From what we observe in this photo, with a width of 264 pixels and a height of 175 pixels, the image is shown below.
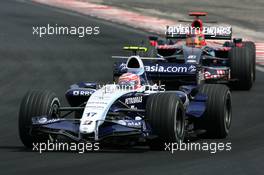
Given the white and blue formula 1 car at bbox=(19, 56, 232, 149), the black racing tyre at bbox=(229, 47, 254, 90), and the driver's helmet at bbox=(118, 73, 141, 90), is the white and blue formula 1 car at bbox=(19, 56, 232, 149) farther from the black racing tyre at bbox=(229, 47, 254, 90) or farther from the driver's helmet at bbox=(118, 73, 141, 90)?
the black racing tyre at bbox=(229, 47, 254, 90)

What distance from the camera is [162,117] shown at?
45.4ft

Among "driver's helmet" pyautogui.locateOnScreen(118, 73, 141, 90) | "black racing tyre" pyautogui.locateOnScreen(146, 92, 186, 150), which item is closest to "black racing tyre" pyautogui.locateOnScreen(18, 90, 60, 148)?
"driver's helmet" pyautogui.locateOnScreen(118, 73, 141, 90)

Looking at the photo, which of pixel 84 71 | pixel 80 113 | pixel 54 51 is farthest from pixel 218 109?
pixel 54 51

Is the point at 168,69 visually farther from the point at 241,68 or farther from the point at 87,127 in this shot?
the point at 87,127

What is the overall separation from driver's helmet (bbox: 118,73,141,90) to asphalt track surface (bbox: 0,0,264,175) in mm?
1380

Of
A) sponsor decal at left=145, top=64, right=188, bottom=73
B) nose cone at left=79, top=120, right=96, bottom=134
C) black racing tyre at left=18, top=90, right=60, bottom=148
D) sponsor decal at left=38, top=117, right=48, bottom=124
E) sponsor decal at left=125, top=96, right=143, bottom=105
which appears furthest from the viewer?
sponsor decal at left=145, top=64, right=188, bottom=73

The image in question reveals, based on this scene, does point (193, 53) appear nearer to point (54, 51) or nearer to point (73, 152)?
point (54, 51)

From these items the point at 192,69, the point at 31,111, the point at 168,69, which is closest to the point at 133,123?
the point at 31,111

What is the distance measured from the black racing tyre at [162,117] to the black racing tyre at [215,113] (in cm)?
158

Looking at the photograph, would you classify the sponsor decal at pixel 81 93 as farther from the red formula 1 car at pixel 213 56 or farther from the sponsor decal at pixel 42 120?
the red formula 1 car at pixel 213 56

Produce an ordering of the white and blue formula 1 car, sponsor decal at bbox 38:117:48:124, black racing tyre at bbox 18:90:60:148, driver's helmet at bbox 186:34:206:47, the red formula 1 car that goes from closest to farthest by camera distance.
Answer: the white and blue formula 1 car < sponsor decal at bbox 38:117:48:124 < black racing tyre at bbox 18:90:60:148 < the red formula 1 car < driver's helmet at bbox 186:34:206:47

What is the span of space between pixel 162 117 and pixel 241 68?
8967 millimetres

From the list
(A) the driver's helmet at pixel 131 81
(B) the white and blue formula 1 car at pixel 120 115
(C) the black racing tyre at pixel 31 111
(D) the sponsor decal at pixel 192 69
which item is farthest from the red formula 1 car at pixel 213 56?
(C) the black racing tyre at pixel 31 111

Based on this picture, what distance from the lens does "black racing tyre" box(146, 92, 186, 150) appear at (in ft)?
45.4
